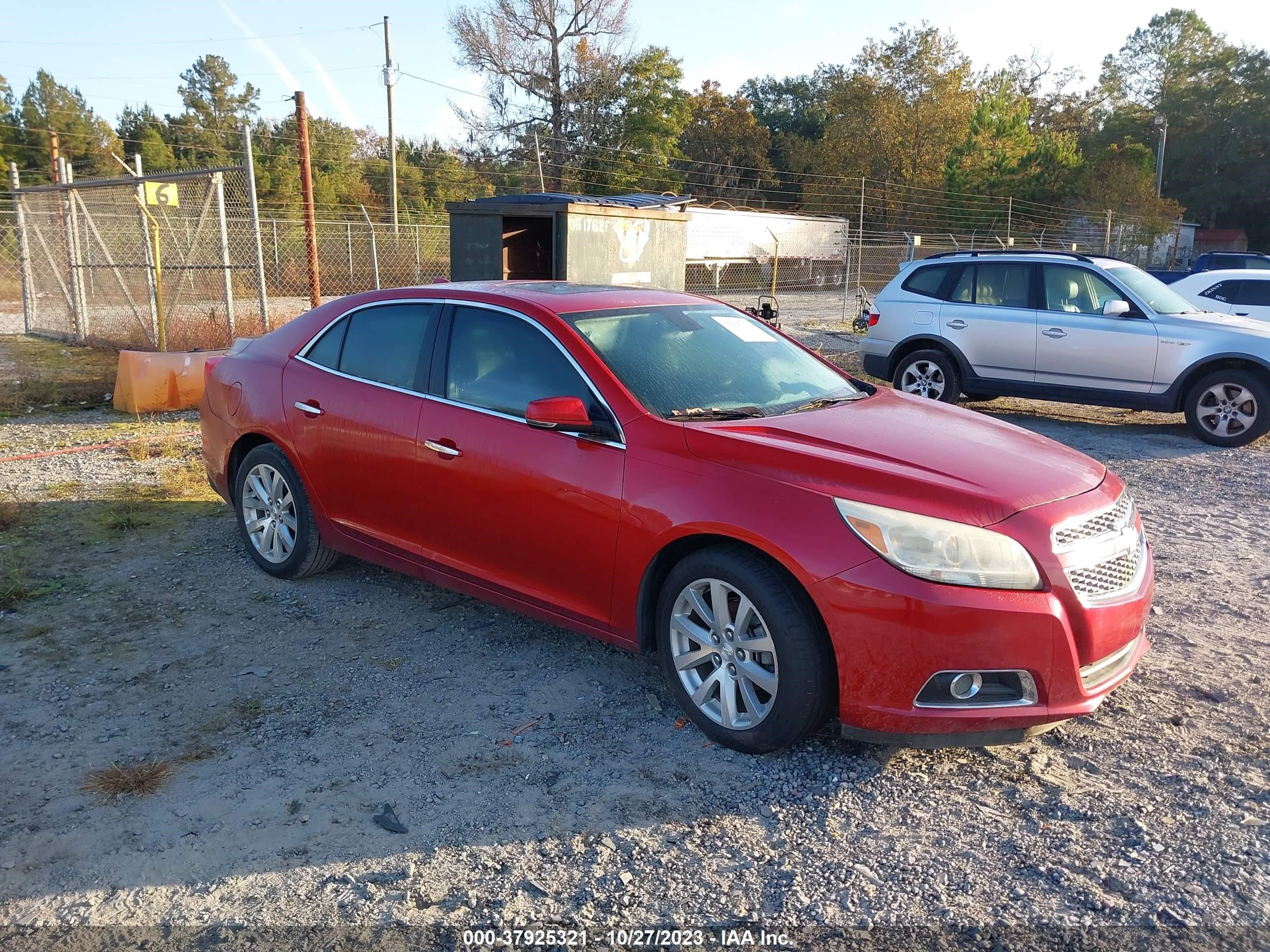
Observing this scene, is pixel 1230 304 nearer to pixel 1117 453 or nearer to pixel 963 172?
pixel 1117 453

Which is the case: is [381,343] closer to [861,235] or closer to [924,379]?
[924,379]

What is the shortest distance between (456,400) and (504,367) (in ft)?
0.91

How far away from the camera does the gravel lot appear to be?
2.64 metres

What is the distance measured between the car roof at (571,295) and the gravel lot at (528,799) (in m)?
1.53

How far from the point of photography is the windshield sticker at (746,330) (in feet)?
15.3

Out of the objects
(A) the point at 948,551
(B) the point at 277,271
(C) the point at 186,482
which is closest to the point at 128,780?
(A) the point at 948,551

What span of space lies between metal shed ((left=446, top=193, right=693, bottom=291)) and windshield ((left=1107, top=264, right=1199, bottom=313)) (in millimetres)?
5917

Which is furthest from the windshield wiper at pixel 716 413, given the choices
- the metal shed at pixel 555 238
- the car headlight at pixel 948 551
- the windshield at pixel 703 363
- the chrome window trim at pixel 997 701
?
the metal shed at pixel 555 238

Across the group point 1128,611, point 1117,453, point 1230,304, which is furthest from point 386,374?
point 1230,304

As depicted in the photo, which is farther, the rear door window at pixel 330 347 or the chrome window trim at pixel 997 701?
the rear door window at pixel 330 347

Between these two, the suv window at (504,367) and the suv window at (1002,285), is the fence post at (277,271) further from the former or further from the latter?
the suv window at (504,367)

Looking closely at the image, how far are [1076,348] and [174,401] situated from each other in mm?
8963

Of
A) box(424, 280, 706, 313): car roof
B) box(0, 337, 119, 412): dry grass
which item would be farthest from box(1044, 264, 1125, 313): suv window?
box(0, 337, 119, 412): dry grass

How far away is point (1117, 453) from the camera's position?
8.77 meters
